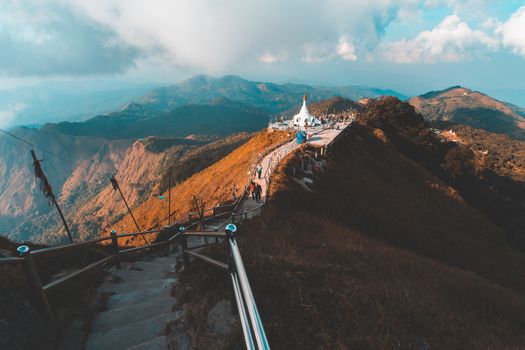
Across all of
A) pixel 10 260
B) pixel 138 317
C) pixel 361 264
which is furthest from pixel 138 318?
pixel 361 264

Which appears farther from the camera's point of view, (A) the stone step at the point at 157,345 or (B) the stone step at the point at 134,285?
(B) the stone step at the point at 134,285

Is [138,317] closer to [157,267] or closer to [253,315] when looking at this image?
[253,315]

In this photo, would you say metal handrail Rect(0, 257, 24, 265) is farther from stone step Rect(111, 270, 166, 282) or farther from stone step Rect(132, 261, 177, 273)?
stone step Rect(132, 261, 177, 273)

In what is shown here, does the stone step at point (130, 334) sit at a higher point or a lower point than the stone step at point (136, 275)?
higher

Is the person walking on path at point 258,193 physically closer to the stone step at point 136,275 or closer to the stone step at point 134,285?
the stone step at point 136,275

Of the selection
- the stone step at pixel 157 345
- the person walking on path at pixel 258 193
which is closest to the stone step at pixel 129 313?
the stone step at pixel 157 345

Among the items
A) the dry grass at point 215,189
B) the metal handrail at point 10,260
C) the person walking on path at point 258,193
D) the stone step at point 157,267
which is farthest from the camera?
the dry grass at point 215,189

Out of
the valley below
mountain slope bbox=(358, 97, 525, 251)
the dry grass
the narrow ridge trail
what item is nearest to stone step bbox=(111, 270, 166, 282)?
the narrow ridge trail
